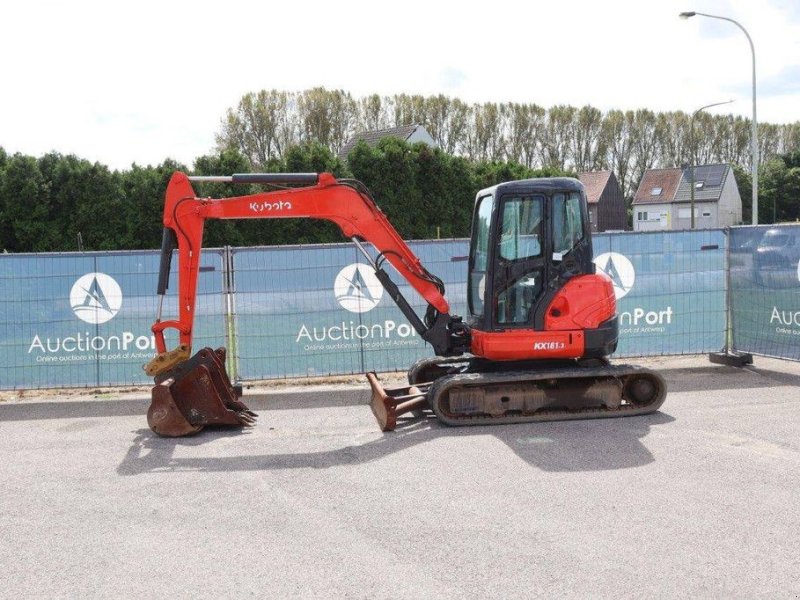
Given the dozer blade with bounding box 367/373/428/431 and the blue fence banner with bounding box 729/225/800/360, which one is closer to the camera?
the dozer blade with bounding box 367/373/428/431

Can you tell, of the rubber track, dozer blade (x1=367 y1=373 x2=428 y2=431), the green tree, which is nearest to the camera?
dozer blade (x1=367 y1=373 x2=428 y2=431)

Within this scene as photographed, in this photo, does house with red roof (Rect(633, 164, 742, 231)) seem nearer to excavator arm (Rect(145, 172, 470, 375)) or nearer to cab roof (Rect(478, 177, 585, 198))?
cab roof (Rect(478, 177, 585, 198))

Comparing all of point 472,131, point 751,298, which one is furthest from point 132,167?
point 472,131

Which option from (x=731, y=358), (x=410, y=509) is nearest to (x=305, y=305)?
(x=410, y=509)

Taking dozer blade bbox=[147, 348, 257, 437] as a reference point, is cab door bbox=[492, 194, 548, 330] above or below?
above

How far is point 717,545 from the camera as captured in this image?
498 centimetres

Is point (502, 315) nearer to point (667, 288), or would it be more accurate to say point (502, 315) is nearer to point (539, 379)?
point (539, 379)

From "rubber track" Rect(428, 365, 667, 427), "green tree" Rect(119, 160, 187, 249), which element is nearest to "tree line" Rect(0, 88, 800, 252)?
"green tree" Rect(119, 160, 187, 249)

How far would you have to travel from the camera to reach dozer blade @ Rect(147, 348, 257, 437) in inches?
326

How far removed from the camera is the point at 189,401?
332 inches

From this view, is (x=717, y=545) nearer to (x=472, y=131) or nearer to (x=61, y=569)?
(x=61, y=569)

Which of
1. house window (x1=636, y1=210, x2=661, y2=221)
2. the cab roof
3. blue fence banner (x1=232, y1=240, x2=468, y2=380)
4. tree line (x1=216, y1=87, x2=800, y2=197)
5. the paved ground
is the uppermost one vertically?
tree line (x1=216, y1=87, x2=800, y2=197)

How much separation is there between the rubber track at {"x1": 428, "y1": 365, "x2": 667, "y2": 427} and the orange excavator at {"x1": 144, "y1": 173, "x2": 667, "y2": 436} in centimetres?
1

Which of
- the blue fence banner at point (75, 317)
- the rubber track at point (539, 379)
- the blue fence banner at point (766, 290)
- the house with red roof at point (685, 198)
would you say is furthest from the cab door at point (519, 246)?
the house with red roof at point (685, 198)
